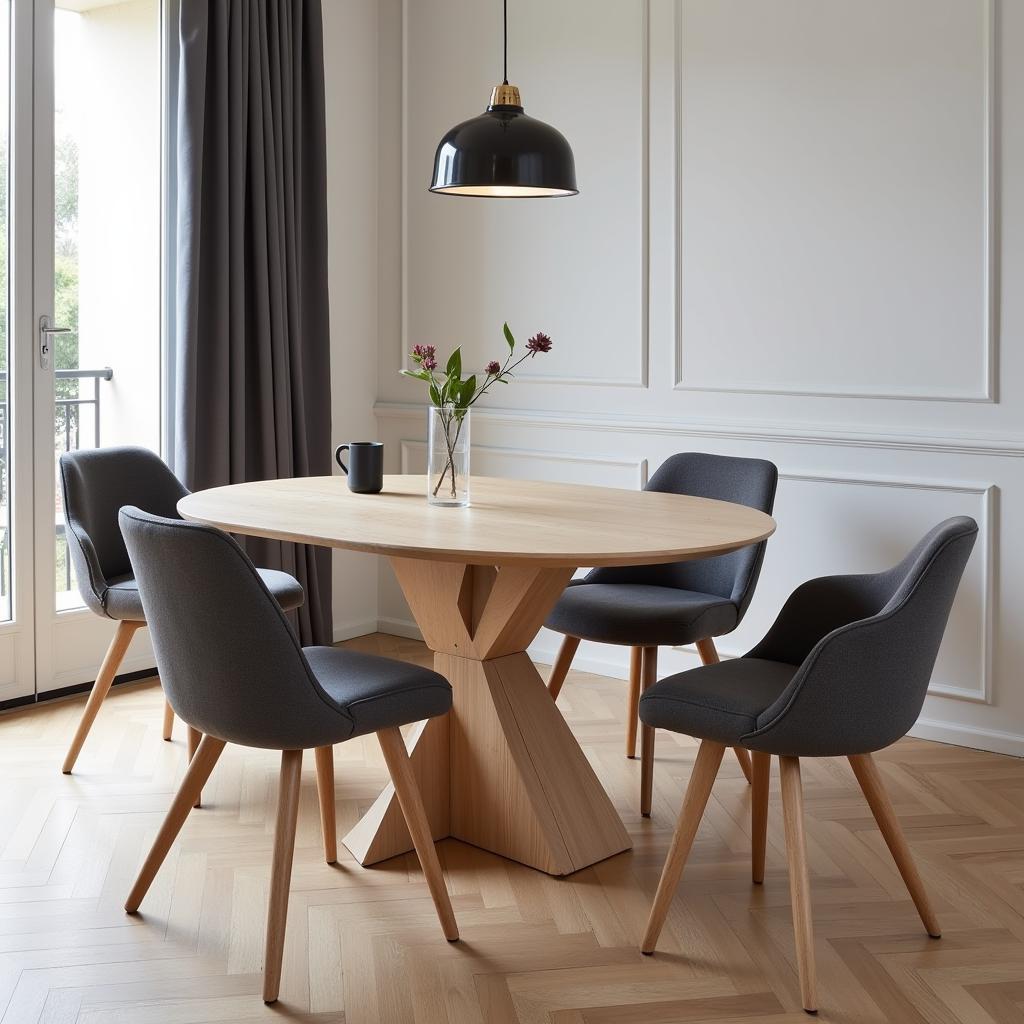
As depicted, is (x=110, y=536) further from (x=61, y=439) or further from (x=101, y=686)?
(x=61, y=439)

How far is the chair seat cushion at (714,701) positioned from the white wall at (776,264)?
132cm

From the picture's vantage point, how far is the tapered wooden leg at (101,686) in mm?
3229

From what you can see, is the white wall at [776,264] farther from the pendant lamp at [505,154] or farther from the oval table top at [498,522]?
the pendant lamp at [505,154]

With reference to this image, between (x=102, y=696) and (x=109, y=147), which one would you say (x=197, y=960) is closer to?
(x=102, y=696)

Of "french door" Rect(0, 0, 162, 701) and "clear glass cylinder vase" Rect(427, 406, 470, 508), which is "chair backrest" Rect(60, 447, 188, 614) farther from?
"clear glass cylinder vase" Rect(427, 406, 470, 508)

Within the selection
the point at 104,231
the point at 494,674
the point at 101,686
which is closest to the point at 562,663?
the point at 494,674

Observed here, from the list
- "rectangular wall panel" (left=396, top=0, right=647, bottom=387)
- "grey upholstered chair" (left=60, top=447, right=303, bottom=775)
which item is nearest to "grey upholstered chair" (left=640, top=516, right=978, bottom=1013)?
"grey upholstered chair" (left=60, top=447, right=303, bottom=775)

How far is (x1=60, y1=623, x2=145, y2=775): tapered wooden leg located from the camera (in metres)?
3.23

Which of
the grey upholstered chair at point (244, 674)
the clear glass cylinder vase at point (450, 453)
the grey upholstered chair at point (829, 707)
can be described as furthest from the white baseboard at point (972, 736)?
the grey upholstered chair at point (244, 674)

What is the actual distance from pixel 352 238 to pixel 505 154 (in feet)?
7.27

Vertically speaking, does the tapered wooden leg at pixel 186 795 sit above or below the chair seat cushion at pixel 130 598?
below

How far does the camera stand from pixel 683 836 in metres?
2.28

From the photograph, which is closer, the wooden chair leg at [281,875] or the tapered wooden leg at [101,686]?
the wooden chair leg at [281,875]

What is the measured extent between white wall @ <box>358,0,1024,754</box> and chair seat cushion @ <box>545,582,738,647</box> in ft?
2.68
